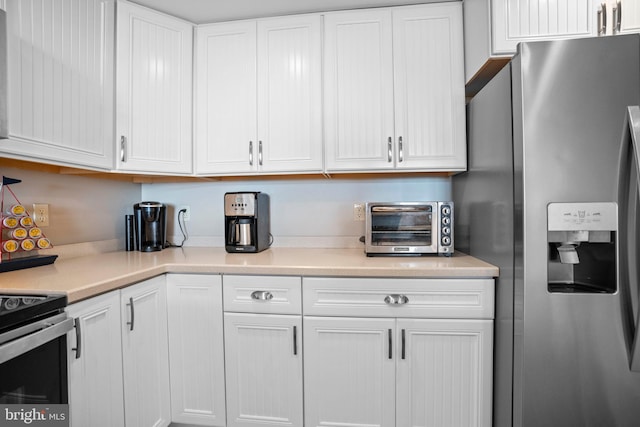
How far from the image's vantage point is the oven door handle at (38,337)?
0.88 meters

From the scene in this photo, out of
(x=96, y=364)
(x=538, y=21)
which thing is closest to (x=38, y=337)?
(x=96, y=364)

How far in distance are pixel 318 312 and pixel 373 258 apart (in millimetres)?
422

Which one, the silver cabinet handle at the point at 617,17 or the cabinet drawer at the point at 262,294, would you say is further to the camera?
the cabinet drawer at the point at 262,294

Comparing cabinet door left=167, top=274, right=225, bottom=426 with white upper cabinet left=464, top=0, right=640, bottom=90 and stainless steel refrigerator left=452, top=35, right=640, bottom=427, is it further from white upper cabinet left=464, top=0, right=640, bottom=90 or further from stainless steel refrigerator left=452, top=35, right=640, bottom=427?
white upper cabinet left=464, top=0, right=640, bottom=90

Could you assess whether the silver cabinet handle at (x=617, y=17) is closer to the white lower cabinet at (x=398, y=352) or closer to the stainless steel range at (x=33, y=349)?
the white lower cabinet at (x=398, y=352)

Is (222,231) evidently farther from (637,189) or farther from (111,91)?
(637,189)

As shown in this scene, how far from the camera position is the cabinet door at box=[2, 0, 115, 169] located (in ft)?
4.18

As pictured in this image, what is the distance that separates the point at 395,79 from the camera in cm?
184

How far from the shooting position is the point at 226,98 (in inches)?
78.0

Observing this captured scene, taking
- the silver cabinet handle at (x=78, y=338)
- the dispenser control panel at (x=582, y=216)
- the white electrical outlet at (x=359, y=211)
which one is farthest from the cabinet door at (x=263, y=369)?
the dispenser control panel at (x=582, y=216)

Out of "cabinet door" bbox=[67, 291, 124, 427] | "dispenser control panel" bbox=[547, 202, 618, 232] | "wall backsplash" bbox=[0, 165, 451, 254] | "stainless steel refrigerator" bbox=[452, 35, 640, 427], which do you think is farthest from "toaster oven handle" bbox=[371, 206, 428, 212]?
"cabinet door" bbox=[67, 291, 124, 427]

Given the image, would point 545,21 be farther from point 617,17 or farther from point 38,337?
point 38,337

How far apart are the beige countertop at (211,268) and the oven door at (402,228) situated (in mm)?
57

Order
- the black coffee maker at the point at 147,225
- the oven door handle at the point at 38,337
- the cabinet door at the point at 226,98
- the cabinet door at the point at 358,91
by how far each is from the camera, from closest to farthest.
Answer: the oven door handle at the point at 38,337 < the cabinet door at the point at 358,91 < the cabinet door at the point at 226,98 < the black coffee maker at the point at 147,225
